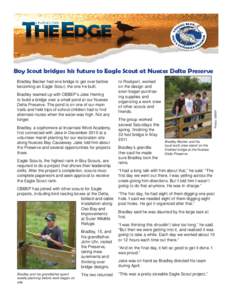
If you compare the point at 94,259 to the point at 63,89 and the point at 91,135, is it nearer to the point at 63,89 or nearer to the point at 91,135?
the point at 91,135

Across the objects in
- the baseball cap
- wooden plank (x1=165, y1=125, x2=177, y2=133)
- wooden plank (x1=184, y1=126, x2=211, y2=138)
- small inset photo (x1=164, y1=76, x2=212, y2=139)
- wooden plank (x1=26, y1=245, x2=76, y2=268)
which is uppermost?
small inset photo (x1=164, y1=76, x2=212, y2=139)

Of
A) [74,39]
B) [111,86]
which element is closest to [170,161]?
[111,86]

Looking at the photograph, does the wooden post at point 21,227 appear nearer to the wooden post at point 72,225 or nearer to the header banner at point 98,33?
the wooden post at point 72,225

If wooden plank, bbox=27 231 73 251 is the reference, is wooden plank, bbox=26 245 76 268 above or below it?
below

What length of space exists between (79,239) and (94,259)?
0.98 feet

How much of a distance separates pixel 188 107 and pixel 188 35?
858 mm

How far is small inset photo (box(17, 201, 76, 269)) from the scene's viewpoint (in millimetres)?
5219

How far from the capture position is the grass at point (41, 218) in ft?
17.1

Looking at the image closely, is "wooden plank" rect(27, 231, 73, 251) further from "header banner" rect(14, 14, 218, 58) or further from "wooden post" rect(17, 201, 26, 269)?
"header banner" rect(14, 14, 218, 58)

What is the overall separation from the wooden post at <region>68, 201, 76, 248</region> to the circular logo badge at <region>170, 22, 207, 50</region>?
2285 mm

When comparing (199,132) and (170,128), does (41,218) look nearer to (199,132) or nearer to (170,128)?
(170,128)

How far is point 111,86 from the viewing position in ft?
17.1

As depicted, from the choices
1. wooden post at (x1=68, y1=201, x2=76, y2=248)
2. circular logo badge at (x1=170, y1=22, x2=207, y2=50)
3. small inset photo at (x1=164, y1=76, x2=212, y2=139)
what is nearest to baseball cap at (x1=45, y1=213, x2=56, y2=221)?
wooden post at (x1=68, y1=201, x2=76, y2=248)

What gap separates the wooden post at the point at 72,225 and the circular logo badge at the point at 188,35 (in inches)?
90.0
